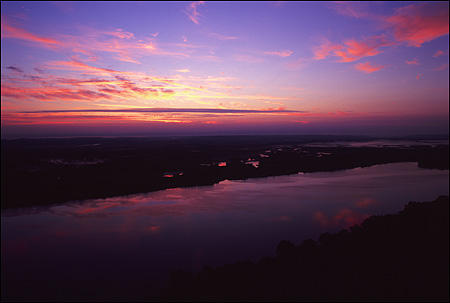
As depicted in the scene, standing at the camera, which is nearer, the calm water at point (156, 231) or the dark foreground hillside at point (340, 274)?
the dark foreground hillside at point (340, 274)

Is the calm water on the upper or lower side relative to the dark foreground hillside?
lower

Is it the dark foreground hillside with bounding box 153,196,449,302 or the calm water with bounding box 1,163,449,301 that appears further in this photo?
the calm water with bounding box 1,163,449,301

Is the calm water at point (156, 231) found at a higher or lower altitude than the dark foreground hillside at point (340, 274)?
lower

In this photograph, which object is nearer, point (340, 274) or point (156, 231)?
point (340, 274)

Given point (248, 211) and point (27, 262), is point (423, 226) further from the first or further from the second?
point (27, 262)

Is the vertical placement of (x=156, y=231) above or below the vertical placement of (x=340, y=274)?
below
